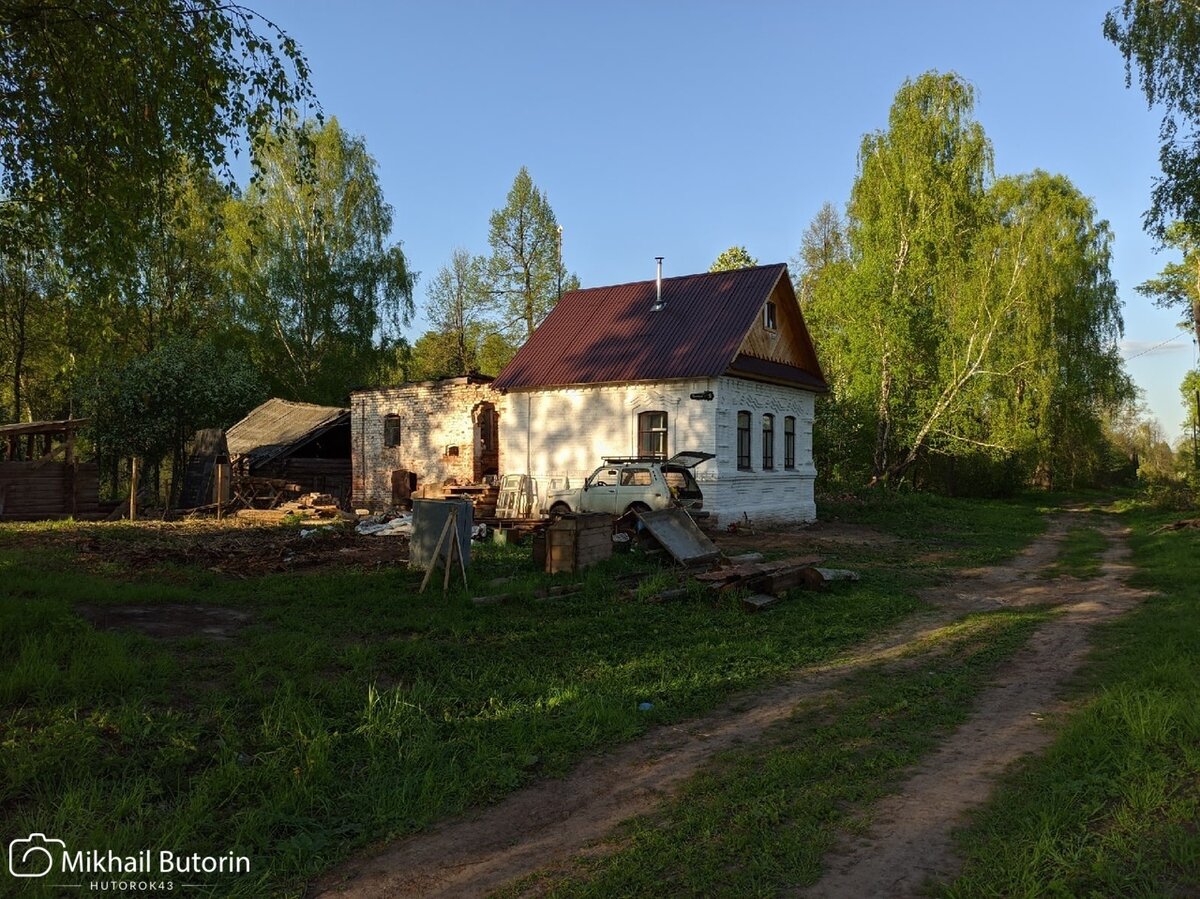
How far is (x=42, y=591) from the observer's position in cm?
927

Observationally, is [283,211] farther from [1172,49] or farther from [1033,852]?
[1033,852]

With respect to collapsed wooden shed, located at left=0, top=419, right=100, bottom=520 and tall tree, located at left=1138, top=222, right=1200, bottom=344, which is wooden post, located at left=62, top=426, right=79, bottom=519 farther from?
tall tree, located at left=1138, top=222, right=1200, bottom=344

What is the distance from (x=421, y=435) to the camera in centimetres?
2528

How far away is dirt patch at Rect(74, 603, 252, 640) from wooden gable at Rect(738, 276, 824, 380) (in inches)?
585

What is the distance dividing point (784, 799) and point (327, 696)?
11.7 ft

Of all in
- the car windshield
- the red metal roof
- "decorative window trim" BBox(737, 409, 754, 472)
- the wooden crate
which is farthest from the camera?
"decorative window trim" BBox(737, 409, 754, 472)

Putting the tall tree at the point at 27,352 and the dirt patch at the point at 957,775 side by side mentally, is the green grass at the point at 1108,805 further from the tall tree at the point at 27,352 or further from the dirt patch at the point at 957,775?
the tall tree at the point at 27,352

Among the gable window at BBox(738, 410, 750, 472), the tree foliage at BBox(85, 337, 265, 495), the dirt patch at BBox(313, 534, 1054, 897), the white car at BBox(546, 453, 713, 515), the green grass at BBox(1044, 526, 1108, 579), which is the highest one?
the tree foliage at BBox(85, 337, 265, 495)

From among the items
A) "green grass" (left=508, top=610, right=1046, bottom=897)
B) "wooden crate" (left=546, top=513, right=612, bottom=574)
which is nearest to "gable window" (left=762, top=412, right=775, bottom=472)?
"wooden crate" (left=546, top=513, right=612, bottom=574)

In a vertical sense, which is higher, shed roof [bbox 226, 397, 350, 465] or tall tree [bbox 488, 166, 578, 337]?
tall tree [bbox 488, 166, 578, 337]

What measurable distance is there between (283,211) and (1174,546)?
35.7m

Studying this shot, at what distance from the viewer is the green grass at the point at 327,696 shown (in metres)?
4.20

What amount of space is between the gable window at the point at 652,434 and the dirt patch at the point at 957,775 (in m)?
11.8

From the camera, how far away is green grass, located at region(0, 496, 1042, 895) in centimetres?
420
